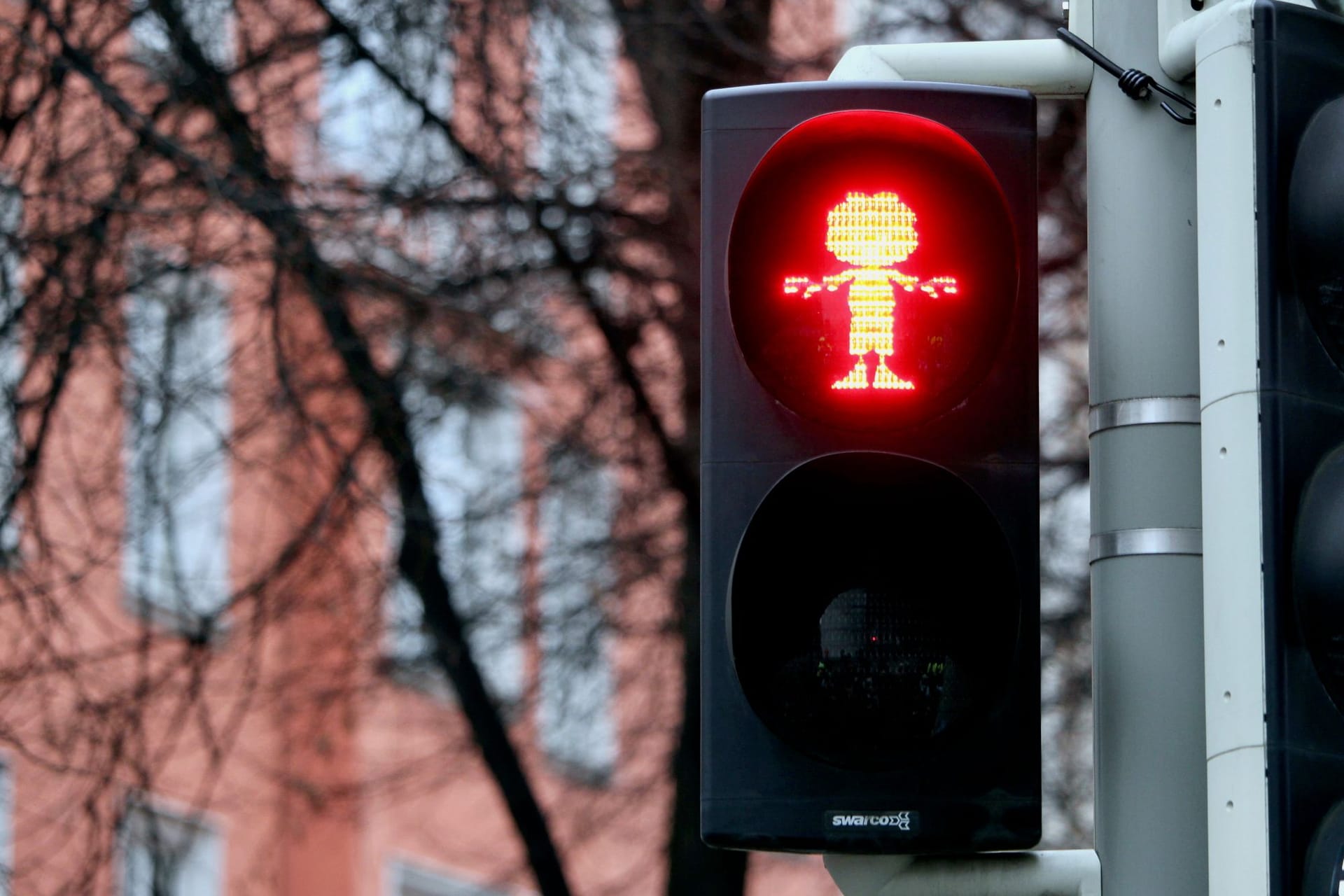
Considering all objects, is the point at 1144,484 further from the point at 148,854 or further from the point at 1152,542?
the point at 148,854

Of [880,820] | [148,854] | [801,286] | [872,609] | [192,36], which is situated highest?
[192,36]

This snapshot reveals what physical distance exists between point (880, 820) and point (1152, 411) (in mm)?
677

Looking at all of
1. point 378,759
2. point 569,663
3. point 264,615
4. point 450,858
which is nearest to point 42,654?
point 264,615

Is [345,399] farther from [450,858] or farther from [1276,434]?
[450,858]

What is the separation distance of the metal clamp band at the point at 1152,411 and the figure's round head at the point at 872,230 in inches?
14.6

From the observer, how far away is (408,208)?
291 inches

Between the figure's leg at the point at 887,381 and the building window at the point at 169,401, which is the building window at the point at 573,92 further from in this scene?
the figure's leg at the point at 887,381

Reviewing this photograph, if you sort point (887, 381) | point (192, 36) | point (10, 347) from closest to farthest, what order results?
point (887, 381) < point (10, 347) < point (192, 36)

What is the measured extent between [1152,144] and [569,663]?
612 cm

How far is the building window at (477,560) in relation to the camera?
8.34 metres

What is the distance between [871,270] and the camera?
9.24ft

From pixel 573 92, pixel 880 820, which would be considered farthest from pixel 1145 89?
pixel 573 92

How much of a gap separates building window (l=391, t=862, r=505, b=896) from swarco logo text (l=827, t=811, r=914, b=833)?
13228 mm

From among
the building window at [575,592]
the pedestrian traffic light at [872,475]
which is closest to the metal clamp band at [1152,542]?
the pedestrian traffic light at [872,475]
